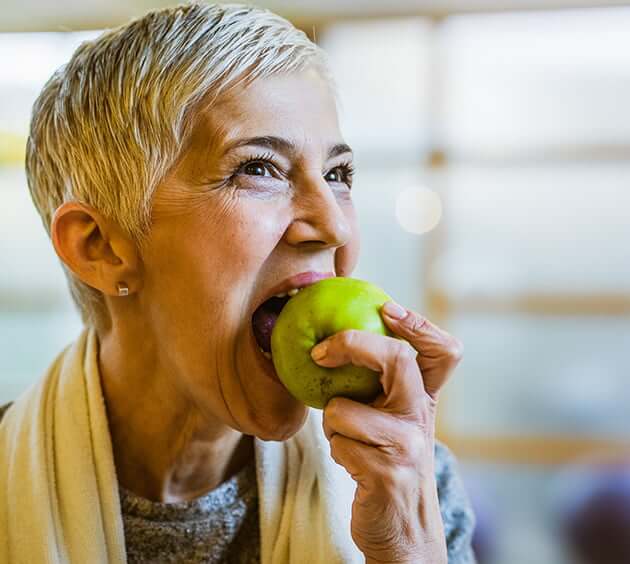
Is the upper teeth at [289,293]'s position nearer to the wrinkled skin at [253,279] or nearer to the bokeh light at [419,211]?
the wrinkled skin at [253,279]

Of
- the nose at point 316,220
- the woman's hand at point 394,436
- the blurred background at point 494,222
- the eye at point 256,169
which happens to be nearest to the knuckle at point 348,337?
the woman's hand at point 394,436

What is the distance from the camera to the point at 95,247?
1.13 metres

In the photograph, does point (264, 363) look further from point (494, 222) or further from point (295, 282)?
point (494, 222)

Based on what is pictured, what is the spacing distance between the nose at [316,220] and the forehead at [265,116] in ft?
0.25

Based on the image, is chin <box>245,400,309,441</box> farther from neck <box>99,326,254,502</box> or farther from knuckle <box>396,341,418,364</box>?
knuckle <box>396,341,418,364</box>

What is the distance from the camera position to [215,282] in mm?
1025

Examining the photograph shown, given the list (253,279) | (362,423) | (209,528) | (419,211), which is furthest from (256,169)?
(419,211)

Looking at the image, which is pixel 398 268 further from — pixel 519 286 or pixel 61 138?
pixel 61 138

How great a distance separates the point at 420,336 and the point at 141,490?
0.58m

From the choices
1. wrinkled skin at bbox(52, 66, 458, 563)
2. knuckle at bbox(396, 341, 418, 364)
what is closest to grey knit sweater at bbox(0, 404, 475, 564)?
wrinkled skin at bbox(52, 66, 458, 563)

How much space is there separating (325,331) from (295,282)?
16cm

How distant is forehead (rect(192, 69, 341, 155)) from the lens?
3.42ft

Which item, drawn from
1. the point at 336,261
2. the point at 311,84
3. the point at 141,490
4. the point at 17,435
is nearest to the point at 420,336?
the point at 336,261

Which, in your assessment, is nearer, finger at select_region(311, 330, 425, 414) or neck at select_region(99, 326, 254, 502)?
finger at select_region(311, 330, 425, 414)
